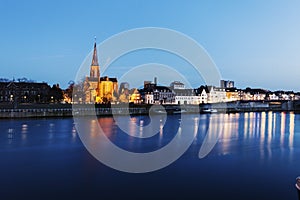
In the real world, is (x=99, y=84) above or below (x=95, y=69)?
below

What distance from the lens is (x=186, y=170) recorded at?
11.1 meters

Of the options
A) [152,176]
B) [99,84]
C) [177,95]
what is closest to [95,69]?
[99,84]

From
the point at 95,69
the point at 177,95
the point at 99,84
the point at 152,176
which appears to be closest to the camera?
the point at 152,176

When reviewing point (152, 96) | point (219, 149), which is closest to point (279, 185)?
point (219, 149)

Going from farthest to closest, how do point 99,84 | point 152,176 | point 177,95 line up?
1. point 177,95
2. point 99,84
3. point 152,176

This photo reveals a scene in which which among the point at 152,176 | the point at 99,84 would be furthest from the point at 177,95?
the point at 152,176

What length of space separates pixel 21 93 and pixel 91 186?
62.9 metres

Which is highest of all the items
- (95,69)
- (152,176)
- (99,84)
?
(95,69)

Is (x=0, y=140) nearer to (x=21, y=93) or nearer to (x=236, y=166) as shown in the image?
(x=236, y=166)

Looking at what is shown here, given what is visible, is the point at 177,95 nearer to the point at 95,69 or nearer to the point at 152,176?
the point at 95,69

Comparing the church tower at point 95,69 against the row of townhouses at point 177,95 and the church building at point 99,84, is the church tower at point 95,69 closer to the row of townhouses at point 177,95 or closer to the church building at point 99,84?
the church building at point 99,84


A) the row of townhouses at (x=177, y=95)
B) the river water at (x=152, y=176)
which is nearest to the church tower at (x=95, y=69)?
the row of townhouses at (x=177, y=95)

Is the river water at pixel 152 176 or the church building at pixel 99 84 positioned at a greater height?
the church building at pixel 99 84

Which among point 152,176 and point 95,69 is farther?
point 95,69
